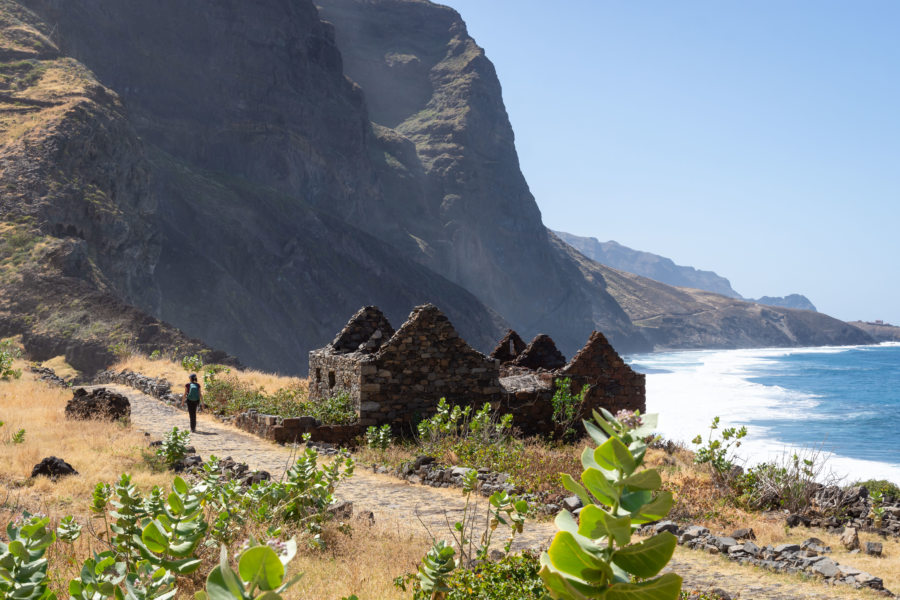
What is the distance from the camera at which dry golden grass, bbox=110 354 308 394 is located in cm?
2228

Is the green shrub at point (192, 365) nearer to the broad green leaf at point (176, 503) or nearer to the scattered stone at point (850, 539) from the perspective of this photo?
the scattered stone at point (850, 539)

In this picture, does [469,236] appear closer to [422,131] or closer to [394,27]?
[422,131]

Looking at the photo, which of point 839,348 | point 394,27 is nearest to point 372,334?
point 394,27

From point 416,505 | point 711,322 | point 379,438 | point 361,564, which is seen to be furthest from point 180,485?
point 711,322

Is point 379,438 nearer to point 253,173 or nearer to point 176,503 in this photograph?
point 176,503

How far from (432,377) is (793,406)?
5853cm

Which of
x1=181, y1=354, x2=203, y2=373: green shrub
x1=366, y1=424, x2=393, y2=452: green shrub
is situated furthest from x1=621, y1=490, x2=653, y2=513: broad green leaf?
x1=181, y1=354, x2=203, y2=373: green shrub

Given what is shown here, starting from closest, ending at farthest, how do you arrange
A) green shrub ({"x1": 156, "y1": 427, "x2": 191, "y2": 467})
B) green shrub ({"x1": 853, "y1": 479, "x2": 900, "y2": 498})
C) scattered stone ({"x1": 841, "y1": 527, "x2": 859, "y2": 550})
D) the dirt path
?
the dirt path → scattered stone ({"x1": 841, "y1": 527, "x2": 859, "y2": 550}) → green shrub ({"x1": 156, "y1": 427, "x2": 191, "y2": 467}) → green shrub ({"x1": 853, "y1": 479, "x2": 900, "y2": 498})

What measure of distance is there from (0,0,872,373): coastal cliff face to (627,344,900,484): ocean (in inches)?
1102

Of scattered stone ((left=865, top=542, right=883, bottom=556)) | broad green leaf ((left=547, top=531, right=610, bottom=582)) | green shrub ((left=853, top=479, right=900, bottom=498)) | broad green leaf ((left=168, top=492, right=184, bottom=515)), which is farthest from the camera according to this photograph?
green shrub ((left=853, top=479, right=900, bottom=498))

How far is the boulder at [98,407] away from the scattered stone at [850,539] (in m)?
14.0

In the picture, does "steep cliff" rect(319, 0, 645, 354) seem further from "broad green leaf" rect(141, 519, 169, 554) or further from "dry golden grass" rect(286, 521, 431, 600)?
"broad green leaf" rect(141, 519, 169, 554)

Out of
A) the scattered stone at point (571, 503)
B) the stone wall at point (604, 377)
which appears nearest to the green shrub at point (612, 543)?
the scattered stone at point (571, 503)

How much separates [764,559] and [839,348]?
662ft
